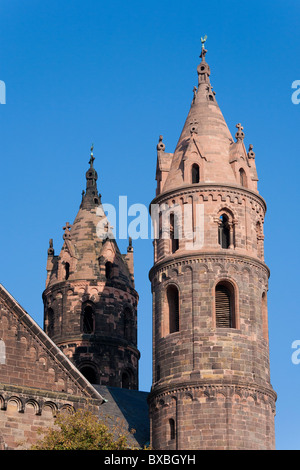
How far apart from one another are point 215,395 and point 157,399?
3593 millimetres

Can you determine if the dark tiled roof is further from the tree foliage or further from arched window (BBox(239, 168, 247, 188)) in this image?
arched window (BBox(239, 168, 247, 188))

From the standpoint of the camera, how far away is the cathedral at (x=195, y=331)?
55.9m

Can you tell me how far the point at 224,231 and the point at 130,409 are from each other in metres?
11.9

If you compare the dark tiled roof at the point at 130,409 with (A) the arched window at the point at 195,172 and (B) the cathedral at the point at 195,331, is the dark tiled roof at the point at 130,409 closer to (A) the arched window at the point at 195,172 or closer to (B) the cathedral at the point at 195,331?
(B) the cathedral at the point at 195,331

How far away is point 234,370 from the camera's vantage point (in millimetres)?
60531

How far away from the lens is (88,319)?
255 feet

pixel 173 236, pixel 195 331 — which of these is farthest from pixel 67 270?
pixel 195 331

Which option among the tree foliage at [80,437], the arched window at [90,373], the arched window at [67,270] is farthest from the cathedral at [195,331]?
the arched window at [67,270]

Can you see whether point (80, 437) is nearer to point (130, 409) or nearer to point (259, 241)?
point (130, 409)

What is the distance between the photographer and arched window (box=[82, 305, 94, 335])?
77.5 m

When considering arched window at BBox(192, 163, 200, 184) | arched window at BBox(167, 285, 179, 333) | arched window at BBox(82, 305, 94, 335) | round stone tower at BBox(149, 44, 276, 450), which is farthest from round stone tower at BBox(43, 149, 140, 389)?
arched window at BBox(192, 163, 200, 184)
